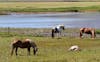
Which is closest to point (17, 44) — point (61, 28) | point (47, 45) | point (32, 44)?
point (32, 44)

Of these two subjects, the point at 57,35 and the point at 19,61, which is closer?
the point at 19,61

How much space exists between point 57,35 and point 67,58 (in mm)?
20422

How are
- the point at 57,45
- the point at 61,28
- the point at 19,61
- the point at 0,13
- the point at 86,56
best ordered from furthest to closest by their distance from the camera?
the point at 0,13
the point at 61,28
the point at 57,45
the point at 86,56
the point at 19,61

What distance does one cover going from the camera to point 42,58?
918 inches

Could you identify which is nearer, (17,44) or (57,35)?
(17,44)

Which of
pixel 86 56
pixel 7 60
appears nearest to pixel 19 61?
pixel 7 60

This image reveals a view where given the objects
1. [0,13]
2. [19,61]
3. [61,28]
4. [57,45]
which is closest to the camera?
[19,61]

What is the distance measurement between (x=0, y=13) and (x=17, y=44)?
79.2 m

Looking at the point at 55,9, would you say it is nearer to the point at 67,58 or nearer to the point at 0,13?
the point at 0,13

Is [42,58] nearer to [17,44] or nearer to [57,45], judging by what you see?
[17,44]

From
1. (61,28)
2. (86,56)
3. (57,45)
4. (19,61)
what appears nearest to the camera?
(19,61)

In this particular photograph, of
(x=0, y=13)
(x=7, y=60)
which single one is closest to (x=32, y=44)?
(x=7, y=60)

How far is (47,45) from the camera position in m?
32.7

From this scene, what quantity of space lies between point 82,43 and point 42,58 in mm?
10955
